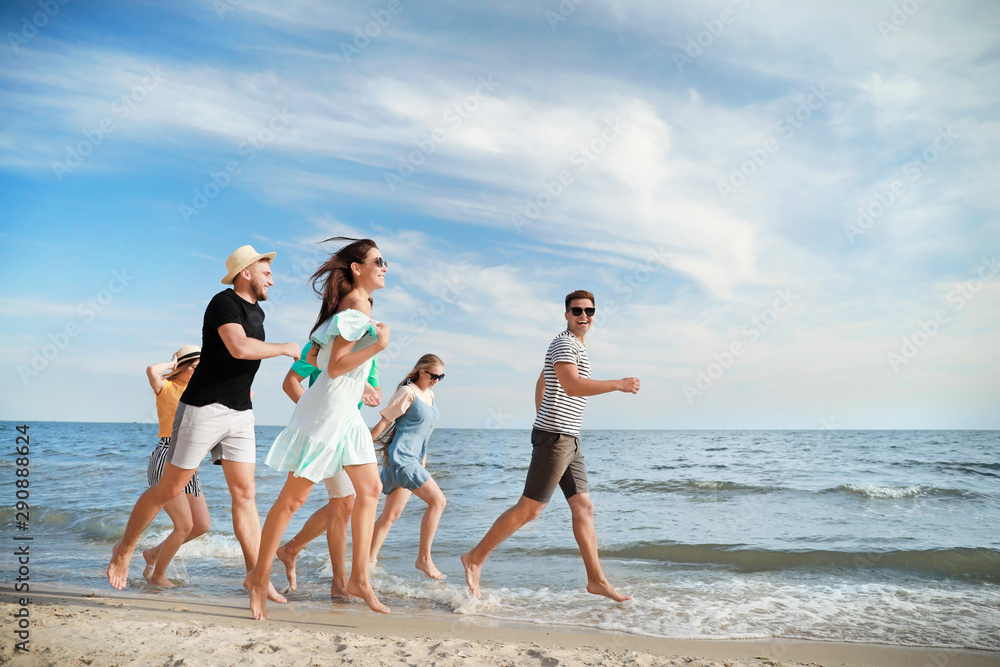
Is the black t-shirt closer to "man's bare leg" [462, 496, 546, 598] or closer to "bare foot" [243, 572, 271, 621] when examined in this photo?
"bare foot" [243, 572, 271, 621]

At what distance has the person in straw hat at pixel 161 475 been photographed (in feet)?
15.7

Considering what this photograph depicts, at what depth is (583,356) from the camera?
452cm

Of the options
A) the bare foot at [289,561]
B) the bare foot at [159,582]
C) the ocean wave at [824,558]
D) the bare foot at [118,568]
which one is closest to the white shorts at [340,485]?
the bare foot at [289,561]

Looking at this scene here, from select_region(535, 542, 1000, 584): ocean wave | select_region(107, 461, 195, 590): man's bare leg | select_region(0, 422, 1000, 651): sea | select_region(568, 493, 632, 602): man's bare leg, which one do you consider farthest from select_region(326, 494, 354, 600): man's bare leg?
select_region(535, 542, 1000, 584): ocean wave

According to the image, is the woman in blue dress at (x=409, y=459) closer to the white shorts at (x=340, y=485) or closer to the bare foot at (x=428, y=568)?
the bare foot at (x=428, y=568)

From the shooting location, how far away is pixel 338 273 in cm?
378

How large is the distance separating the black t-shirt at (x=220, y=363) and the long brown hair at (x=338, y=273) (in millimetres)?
520

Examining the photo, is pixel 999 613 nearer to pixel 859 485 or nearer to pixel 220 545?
pixel 220 545

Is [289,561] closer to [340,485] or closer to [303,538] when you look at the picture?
[303,538]

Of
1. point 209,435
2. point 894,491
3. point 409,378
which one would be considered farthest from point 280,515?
point 894,491

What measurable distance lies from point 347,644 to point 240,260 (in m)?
2.33

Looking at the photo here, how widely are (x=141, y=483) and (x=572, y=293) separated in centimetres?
1315

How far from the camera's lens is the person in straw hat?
4797 millimetres

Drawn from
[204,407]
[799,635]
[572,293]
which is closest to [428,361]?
[572,293]
